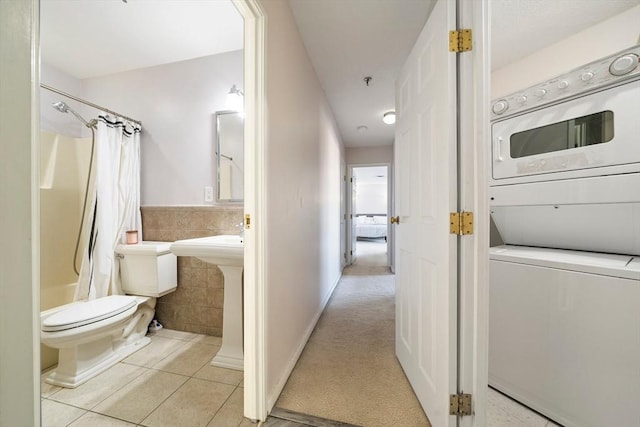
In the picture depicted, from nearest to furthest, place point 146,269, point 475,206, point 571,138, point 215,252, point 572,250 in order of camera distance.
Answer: point 475,206
point 571,138
point 572,250
point 215,252
point 146,269

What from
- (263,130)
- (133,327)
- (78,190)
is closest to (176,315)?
(133,327)

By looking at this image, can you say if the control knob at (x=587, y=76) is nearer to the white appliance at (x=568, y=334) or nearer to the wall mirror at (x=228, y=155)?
the white appliance at (x=568, y=334)

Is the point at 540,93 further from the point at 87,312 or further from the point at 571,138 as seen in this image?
the point at 87,312

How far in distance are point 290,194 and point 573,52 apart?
88.3 inches

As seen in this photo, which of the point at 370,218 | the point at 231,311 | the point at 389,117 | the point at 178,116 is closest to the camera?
the point at 231,311

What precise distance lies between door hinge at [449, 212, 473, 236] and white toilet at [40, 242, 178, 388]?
6.81 ft

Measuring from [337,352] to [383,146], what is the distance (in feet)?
12.8

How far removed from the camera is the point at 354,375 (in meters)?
1.58

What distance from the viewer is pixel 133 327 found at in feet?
6.34

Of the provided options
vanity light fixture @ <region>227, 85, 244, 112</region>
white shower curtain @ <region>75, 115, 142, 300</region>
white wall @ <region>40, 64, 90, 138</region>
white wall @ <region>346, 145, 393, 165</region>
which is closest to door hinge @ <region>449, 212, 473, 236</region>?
Answer: vanity light fixture @ <region>227, 85, 244, 112</region>

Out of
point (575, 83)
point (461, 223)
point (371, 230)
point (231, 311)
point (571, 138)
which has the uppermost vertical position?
point (575, 83)

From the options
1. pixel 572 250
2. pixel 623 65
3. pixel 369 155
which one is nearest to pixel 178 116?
pixel 623 65

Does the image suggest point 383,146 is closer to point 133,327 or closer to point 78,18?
point 78,18

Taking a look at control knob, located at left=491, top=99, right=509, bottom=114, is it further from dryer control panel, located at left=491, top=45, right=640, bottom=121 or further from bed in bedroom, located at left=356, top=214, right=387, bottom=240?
bed in bedroom, located at left=356, top=214, right=387, bottom=240
